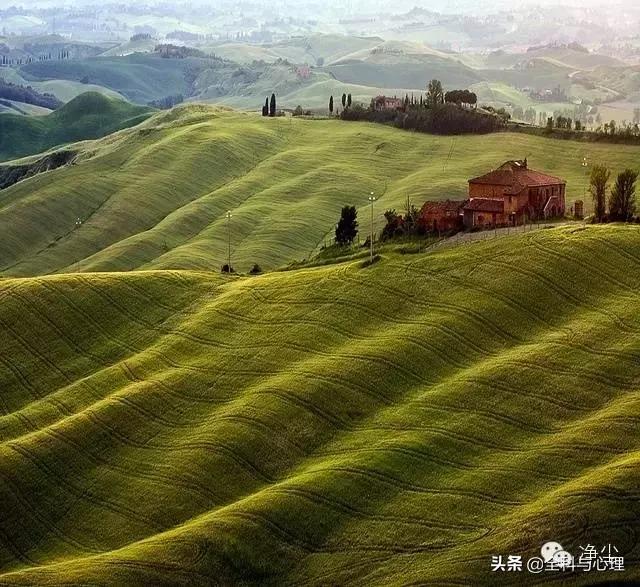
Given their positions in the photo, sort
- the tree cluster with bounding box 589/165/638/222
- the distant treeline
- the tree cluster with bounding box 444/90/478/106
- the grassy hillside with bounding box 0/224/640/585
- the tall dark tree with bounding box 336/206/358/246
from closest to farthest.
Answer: the grassy hillside with bounding box 0/224/640/585
the tree cluster with bounding box 589/165/638/222
the tall dark tree with bounding box 336/206/358/246
the distant treeline
the tree cluster with bounding box 444/90/478/106

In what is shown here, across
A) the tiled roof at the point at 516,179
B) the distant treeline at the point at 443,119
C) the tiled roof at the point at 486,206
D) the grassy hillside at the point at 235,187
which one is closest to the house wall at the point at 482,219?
the tiled roof at the point at 486,206

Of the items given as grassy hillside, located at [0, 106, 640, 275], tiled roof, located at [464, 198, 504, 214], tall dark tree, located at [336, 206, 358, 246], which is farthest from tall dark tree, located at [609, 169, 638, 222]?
grassy hillside, located at [0, 106, 640, 275]

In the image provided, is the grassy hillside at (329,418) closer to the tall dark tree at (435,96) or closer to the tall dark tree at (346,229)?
the tall dark tree at (346,229)

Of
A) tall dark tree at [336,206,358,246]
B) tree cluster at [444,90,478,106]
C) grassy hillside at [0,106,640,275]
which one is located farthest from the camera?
tree cluster at [444,90,478,106]

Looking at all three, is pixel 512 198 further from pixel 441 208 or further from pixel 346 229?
pixel 346 229

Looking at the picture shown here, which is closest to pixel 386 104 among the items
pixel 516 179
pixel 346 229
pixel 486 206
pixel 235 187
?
pixel 235 187

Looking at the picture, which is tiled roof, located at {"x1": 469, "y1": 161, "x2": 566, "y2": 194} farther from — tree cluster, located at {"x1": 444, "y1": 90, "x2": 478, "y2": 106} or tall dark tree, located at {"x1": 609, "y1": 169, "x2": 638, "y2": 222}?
tree cluster, located at {"x1": 444, "y1": 90, "x2": 478, "y2": 106}

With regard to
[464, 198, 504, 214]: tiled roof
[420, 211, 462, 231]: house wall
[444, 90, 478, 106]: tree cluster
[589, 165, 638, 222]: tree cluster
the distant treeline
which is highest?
[444, 90, 478, 106]: tree cluster
